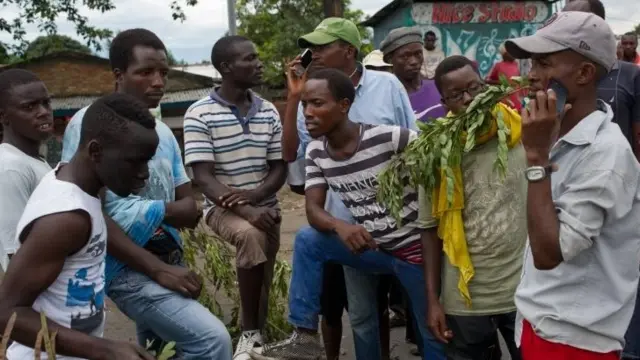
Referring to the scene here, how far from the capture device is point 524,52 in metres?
2.74

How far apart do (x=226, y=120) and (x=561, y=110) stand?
2.51 metres

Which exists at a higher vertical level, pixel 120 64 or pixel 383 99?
pixel 120 64

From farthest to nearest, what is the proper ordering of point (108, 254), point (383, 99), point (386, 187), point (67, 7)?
point (67, 7), point (383, 99), point (386, 187), point (108, 254)

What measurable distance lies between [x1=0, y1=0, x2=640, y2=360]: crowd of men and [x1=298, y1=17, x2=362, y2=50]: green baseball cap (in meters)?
0.01

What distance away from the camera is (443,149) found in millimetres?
3316

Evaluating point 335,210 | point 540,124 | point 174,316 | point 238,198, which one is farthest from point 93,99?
point 540,124

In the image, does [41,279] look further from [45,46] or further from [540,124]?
[45,46]

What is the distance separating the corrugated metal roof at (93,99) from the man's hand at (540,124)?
1640cm

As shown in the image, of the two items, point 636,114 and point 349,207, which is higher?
point 636,114

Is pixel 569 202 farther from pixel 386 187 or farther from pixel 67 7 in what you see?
pixel 67 7

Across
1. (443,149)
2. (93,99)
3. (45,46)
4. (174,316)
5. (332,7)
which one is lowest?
(93,99)

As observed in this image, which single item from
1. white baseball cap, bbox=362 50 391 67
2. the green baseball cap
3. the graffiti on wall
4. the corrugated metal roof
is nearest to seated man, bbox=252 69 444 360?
the green baseball cap

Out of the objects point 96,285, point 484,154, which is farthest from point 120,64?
point 484,154

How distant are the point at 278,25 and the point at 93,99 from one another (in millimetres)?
10069
